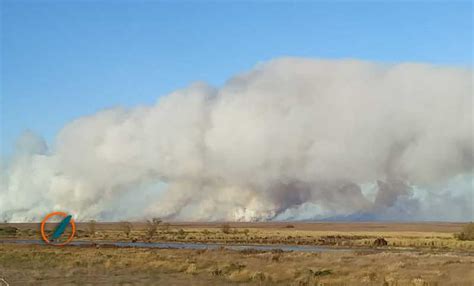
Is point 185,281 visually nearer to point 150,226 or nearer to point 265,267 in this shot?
point 265,267

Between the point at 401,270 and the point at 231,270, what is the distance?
12664mm

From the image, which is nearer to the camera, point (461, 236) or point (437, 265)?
point (437, 265)

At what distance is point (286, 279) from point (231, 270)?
656 cm

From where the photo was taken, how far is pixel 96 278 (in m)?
35.0

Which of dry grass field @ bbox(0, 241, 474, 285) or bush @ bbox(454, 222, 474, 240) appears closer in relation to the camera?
dry grass field @ bbox(0, 241, 474, 285)

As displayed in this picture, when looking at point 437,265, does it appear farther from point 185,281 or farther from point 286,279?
point 185,281

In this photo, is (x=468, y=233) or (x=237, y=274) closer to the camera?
(x=237, y=274)

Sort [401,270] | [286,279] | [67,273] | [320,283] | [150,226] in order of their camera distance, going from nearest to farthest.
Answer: [320,283], [286,279], [67,273], [401,270], [150,226]

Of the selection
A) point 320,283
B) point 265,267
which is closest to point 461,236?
point 265,267

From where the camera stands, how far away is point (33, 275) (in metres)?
36.3

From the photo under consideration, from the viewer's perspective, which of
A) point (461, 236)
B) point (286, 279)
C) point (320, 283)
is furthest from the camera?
point (461, 236)

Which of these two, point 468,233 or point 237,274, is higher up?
point 468,233

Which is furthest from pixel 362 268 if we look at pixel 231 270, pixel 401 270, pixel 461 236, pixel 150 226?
pixel 150 226

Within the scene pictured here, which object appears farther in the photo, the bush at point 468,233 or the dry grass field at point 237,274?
the bush at point 468,233
